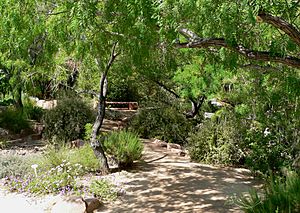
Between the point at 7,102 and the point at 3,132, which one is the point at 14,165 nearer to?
the point at 3,132

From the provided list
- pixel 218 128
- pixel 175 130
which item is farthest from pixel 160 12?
pixel 175 130

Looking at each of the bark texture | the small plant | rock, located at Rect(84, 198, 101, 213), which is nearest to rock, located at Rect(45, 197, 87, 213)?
rock, located at Rect(84, 198, 101, 213)

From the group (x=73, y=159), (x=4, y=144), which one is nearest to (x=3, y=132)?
(x=4, y=144)

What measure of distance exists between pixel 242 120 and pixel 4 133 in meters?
5.91

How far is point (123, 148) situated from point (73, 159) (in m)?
0.95

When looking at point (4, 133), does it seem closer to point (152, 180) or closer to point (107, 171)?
point (107, 171)

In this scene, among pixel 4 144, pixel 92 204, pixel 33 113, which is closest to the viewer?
pixel 92 204

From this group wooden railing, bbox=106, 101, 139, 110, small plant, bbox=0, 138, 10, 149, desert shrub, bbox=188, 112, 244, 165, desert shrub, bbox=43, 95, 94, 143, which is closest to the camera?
desert shrub, bbox=188, 112, 244, 165

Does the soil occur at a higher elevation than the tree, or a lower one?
lower

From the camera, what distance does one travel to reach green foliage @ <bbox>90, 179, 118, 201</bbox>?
208 inches

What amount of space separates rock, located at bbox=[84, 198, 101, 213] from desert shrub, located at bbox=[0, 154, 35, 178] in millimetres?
1809

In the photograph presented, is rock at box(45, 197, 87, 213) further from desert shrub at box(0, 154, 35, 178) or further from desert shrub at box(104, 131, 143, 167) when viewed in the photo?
desert shrub at box(104, 131, 143, 167)

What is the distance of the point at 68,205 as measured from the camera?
4797 mm

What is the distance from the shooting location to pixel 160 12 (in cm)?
292
